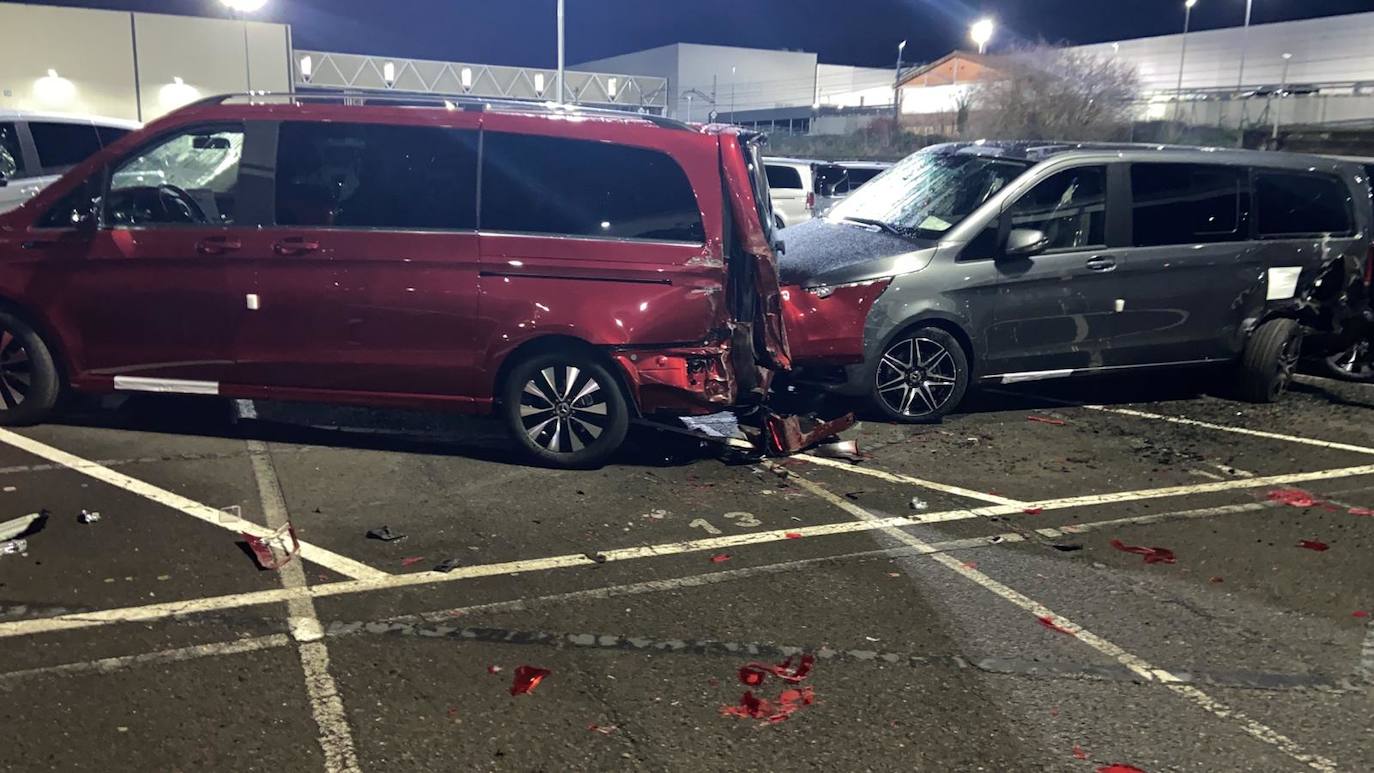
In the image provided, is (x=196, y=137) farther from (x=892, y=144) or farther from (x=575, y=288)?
(x=892, y=144)

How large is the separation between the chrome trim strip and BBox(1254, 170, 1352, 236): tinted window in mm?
7600

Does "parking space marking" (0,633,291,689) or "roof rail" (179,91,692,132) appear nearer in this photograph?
"parking space marking" (0,633,291,689)

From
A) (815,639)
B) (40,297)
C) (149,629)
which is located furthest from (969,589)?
(40,297)

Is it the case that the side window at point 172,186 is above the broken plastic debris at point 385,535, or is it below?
above

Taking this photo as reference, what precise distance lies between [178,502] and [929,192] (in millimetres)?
5660

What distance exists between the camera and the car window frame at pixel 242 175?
588cm

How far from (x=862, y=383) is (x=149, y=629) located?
15.3ft

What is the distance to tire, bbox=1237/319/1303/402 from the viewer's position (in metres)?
8.14

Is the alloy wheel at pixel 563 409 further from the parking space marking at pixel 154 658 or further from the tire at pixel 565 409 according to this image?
the parking space marking at pixel 154 658

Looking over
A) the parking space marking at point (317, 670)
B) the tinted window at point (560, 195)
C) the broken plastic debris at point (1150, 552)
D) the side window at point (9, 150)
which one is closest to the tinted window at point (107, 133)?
the side window at point (9, 150)

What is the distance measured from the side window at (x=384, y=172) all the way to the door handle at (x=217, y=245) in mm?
299

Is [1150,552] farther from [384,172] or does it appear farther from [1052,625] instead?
[384,172]

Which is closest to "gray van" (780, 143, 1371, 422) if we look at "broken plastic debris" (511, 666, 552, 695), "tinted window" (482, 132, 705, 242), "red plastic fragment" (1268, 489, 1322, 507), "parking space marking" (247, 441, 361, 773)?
"tinted window" (482, 132, 705, 242)

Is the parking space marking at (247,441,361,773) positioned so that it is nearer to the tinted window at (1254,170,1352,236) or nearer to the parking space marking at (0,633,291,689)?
the parking space marking at (0,633,291,689)
